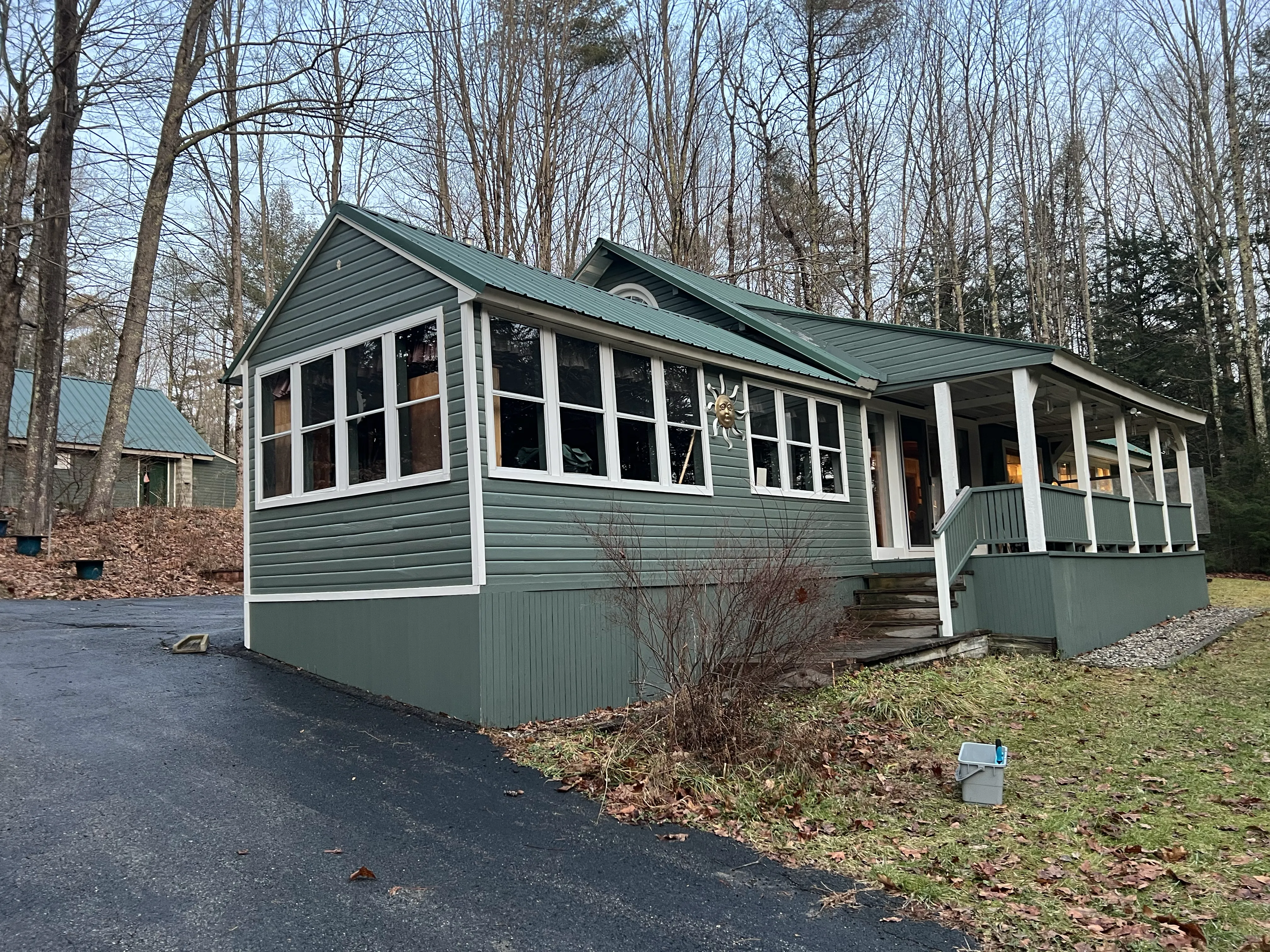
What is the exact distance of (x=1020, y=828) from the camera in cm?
498

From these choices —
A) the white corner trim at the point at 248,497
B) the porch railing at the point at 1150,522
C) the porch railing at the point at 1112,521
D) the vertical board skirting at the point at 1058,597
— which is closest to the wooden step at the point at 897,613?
the vertical board skirting at the point at 1058,597

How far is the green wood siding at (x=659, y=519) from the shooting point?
729 cm

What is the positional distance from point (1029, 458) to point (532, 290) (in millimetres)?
6384

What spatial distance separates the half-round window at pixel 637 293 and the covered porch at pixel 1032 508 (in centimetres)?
386

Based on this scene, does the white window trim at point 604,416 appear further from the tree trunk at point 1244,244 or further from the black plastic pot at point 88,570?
the tree trunk at point 1244,244

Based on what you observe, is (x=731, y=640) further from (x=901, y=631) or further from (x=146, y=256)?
(x=146, y=256)

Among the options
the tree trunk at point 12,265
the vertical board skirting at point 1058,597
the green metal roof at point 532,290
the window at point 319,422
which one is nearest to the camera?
the green metal roof at point 532,290

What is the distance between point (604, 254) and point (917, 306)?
18117mm

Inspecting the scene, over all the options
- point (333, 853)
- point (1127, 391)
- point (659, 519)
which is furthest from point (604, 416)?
point (1127, 391)

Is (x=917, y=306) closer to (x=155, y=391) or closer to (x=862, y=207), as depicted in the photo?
(x=862, y=207)

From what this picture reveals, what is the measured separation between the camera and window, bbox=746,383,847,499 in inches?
412

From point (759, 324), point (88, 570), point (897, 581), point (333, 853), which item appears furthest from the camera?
point (88, 570)

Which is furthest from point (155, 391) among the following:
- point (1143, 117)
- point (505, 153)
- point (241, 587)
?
point (1143, 117)

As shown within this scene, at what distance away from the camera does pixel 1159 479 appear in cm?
1586
